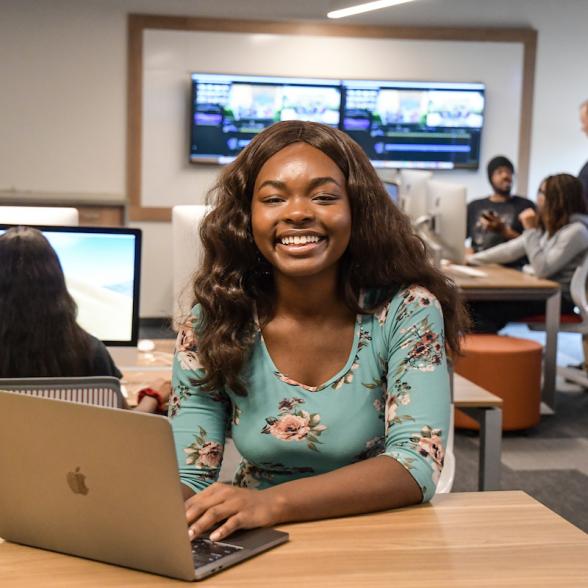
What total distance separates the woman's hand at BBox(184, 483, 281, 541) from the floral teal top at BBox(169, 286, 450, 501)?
0.26 meters

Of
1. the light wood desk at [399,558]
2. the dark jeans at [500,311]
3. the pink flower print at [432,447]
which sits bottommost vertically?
the dark jeans at [500,311]

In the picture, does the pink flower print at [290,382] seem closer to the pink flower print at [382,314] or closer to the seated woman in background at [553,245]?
the pink flower print at [382,314]

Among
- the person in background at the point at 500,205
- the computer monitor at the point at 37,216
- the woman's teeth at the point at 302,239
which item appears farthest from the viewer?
the person in background at the point at 500,205

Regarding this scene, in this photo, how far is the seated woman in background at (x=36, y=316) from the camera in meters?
2.51

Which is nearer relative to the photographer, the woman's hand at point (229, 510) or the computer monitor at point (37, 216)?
the woman's hand at point (229, 510)

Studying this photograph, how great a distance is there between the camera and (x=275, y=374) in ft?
6.15

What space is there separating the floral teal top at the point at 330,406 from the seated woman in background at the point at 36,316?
2.43ft

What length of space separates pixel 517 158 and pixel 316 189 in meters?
6.58

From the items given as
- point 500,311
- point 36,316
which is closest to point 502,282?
point 500,311

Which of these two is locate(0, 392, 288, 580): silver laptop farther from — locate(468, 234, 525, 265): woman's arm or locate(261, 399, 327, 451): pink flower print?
locate(468, 234, 525, 265): woman's arm

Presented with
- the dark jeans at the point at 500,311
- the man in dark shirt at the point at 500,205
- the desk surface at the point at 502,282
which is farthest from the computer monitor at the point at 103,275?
the man in dark shirt at the point at 500,205

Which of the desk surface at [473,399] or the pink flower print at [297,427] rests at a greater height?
the pink flower print at [297,427]

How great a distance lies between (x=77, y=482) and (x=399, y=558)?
0.45 m

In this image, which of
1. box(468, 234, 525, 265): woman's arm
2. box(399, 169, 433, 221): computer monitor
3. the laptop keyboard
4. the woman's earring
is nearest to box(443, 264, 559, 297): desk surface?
box(468, 234, 525, 265): woman's arm
